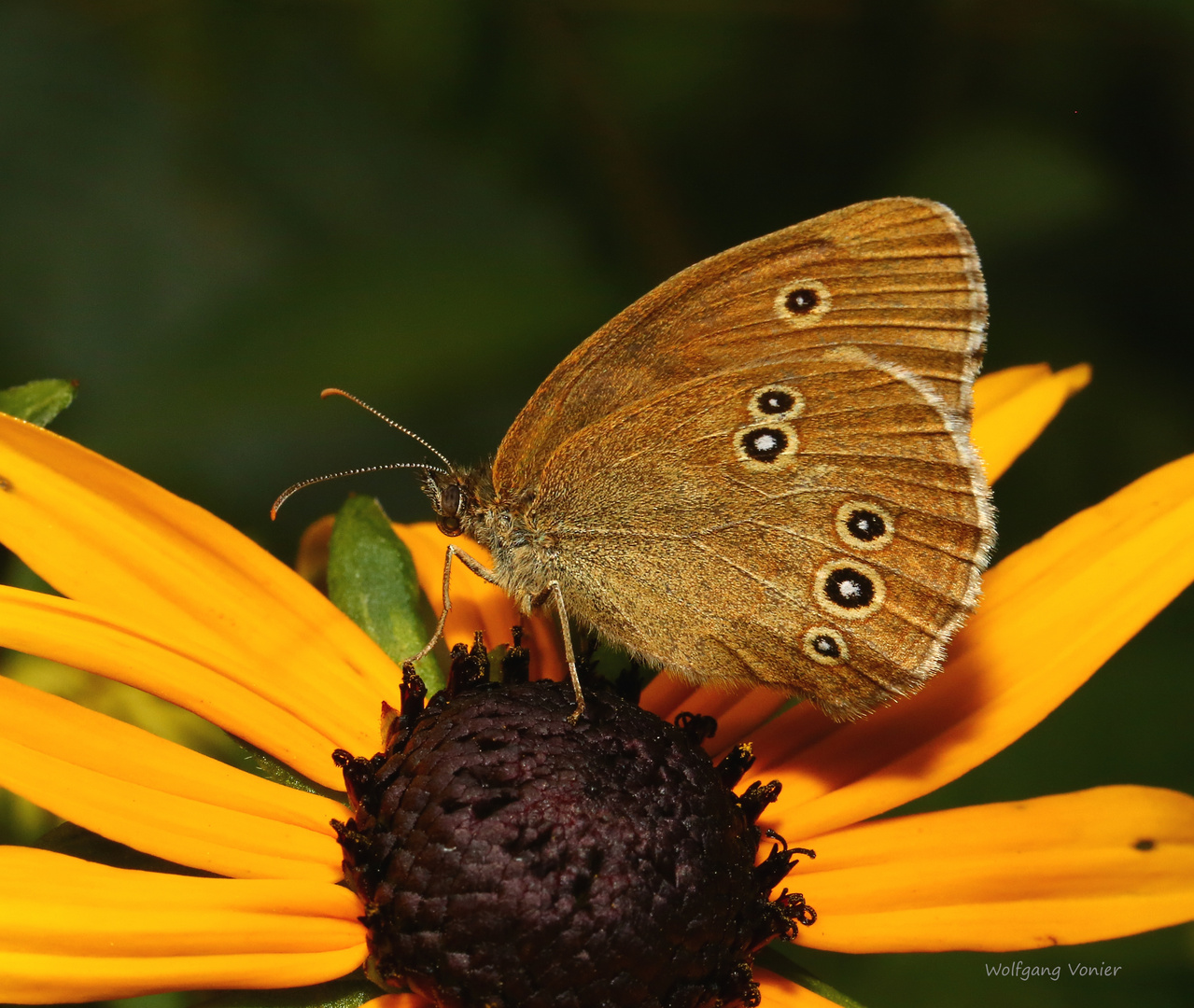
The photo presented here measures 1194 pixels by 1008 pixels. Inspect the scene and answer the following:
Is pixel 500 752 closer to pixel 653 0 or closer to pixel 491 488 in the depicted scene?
pixel 491 488

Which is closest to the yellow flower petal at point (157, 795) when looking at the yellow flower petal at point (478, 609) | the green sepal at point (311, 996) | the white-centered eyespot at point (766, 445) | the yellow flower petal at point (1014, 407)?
the green sepal at point (311, 996)

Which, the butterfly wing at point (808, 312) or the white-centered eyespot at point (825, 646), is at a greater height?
the butterfly wing at point (808, 312)

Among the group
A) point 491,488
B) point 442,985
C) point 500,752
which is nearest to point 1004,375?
point 491,488

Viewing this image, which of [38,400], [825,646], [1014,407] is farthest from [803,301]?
[38,400]

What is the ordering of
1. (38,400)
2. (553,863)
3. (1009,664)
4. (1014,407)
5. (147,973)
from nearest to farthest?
(147,973)
(553,863)
(38,400)
(1009,664)
(1014,407)

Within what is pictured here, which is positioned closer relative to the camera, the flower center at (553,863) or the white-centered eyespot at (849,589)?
the flower center at (553,863)

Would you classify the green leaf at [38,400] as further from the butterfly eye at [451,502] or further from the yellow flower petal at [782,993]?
the yellow flower petal at [782,993]

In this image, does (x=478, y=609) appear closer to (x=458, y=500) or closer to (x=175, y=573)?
(x=458, y=500)
